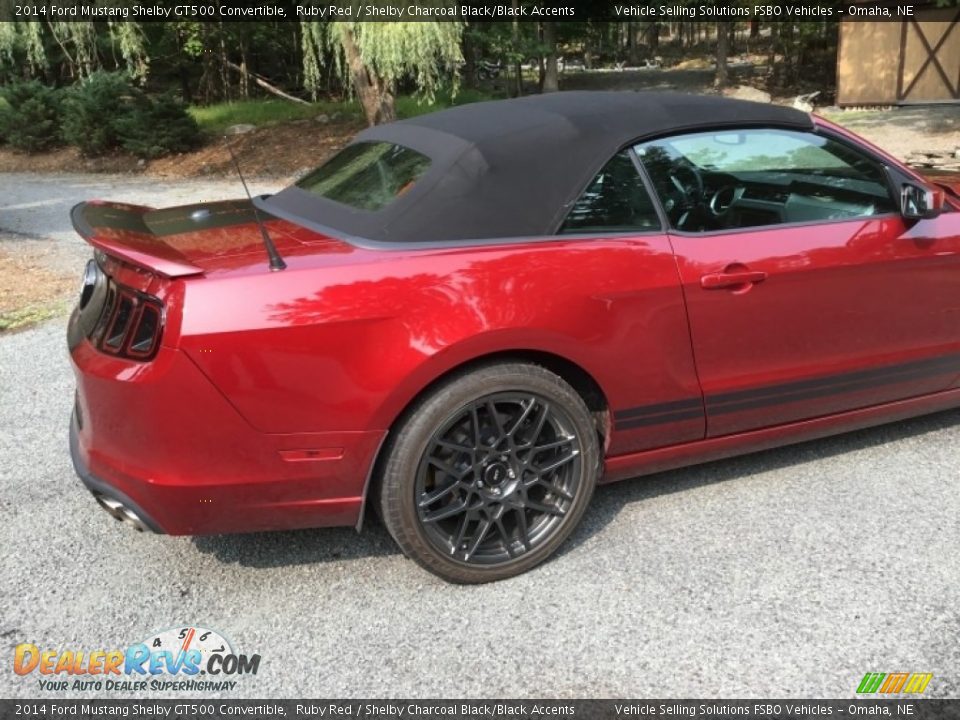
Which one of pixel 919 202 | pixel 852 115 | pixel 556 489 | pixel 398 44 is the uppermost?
pixel 398 44

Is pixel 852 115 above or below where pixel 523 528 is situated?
below

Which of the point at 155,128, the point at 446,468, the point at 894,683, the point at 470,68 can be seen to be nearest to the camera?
the point at 894,683

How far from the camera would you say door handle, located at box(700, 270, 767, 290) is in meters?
3.15

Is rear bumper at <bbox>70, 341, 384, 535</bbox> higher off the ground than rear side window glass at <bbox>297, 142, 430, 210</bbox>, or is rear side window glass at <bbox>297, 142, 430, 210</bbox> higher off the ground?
rear side window glass at <bbox>297, 142, 430, 210</bbox>

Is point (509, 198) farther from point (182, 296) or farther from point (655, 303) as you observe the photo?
point (182, 296)

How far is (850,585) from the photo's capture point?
296 cm

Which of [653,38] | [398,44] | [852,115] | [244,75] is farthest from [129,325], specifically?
[653,38]

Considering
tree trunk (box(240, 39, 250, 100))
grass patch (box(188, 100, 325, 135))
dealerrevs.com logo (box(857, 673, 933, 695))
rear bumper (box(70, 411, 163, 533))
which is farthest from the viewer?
tree trunk (box(240, 39, 250, 100))

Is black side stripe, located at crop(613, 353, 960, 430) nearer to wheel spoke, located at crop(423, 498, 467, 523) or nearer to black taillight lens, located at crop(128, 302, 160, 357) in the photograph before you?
wheel spoke, located at crop(423, 498, 467, 523)

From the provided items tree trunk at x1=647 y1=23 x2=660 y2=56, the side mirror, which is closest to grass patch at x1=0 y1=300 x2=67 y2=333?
the side mirror

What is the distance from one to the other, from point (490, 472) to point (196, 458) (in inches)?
37.1

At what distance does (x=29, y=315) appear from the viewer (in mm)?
6547

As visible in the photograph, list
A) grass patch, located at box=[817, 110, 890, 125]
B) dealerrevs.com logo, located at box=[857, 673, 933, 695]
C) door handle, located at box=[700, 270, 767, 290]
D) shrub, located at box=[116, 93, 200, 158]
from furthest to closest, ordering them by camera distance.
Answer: grass patch, located at box=[817, 110, 890, 125] < shrub, located at box=[116, 93, 200, 158] < door handle, located at box=[700, 270, 767, 290] < dealerrevs.com logo, located at box=[857, 673, 933, 695]

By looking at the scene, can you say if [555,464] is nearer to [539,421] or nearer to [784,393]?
[539,421]
